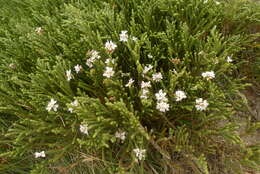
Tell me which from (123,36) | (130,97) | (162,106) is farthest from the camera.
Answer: (123,36)

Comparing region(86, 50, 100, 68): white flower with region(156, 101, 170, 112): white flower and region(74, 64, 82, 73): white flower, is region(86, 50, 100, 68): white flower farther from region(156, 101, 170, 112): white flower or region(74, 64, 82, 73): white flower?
region(156, 101, 170, 112): white flower

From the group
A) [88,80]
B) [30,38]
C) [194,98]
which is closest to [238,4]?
[194,98]

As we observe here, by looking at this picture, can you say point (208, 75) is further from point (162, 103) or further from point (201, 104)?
point (162, 103)

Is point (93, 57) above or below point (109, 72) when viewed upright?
above

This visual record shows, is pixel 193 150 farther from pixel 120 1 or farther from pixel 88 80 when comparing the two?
pixel 120 1

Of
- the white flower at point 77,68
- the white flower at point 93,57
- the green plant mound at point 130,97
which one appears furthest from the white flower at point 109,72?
the white flower at point 77,68

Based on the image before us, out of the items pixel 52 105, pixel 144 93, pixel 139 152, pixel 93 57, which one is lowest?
pixel 139 152

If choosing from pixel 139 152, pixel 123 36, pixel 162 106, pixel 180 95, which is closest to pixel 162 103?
pixel 162 106

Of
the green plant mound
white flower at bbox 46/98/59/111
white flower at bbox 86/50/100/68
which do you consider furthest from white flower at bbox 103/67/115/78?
white flower at bbox 46/98/59/111
